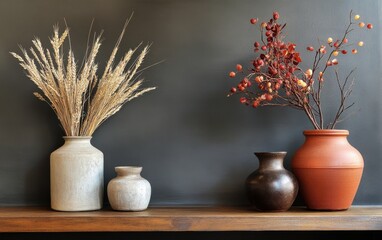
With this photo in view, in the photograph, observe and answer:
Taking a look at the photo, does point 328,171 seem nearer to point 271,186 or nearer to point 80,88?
point 271,186

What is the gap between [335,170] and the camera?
1.76 m

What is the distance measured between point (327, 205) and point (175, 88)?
78 cm

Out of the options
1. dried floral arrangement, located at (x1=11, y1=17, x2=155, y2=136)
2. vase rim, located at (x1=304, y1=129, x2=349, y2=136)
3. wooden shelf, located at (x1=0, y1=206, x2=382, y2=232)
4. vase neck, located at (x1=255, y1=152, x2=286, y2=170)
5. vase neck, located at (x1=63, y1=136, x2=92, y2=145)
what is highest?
dried floral arrangement, located at (x1=11, y1=17, x2=155, y2=136)

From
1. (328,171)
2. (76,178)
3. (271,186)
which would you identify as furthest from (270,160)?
(76,178)

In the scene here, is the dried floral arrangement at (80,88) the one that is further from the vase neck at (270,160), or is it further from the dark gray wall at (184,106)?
the vase neck at (270,160)

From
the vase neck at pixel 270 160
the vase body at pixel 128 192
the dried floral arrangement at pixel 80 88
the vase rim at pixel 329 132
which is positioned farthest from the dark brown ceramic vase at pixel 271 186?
the dried floral arrangement at pixel 80 88

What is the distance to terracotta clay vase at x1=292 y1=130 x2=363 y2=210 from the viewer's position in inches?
69.6

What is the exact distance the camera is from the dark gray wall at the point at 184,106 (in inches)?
79.3

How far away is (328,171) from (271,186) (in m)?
0.22

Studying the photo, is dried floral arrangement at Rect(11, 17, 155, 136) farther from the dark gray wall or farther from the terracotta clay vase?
the terracotta clay vase

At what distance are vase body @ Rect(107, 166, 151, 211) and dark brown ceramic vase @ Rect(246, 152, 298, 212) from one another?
40cm

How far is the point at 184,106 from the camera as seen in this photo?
6.68 ft

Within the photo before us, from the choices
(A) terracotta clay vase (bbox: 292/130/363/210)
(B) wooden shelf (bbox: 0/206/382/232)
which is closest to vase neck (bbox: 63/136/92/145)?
(B) wooden shelf (bbox: 0/206/382/232)

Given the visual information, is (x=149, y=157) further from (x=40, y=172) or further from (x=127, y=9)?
(x=127, y=9)
